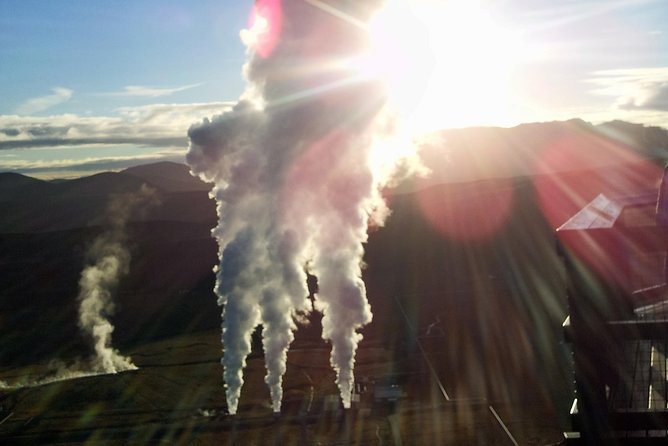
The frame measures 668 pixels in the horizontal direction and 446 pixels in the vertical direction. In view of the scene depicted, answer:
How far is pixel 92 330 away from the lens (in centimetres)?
8981

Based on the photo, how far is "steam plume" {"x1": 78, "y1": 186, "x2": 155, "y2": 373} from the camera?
73.6 meters

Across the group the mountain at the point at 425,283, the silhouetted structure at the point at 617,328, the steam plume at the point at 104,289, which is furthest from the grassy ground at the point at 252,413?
the silhouetted structure at the point at 617,328

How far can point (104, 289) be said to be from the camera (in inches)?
4518

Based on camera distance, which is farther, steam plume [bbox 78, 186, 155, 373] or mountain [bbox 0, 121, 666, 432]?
steam plume [bbox 78, 186, 155, 373]

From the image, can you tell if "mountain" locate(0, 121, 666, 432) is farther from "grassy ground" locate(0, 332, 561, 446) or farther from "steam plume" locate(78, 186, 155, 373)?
"grassy ground" locate(0, 332, 561, 446)

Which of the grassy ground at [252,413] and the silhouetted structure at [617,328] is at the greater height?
the silhouetted structure at [617,328]

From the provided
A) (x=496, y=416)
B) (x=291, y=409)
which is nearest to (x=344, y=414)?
(x=291, y=409)

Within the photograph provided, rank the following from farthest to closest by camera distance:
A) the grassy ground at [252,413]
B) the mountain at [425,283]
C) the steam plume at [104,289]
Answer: the steam plume at [104,289], the mountain at [425,283], the grassy ground at [252,413]

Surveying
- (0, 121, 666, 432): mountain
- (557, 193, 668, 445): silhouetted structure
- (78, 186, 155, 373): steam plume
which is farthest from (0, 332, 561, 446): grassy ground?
(557, 193, 668, 445): silhouetted structure

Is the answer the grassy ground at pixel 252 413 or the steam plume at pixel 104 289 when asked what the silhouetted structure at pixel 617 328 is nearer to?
the grassy ground at pixel 252 413

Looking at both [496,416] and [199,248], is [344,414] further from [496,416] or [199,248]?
[199,248]

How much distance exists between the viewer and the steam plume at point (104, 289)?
73625 millimetres

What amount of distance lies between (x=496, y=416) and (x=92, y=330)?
59486 mm

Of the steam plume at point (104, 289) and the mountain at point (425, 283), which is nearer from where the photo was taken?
the mountain at point (425, 283)
